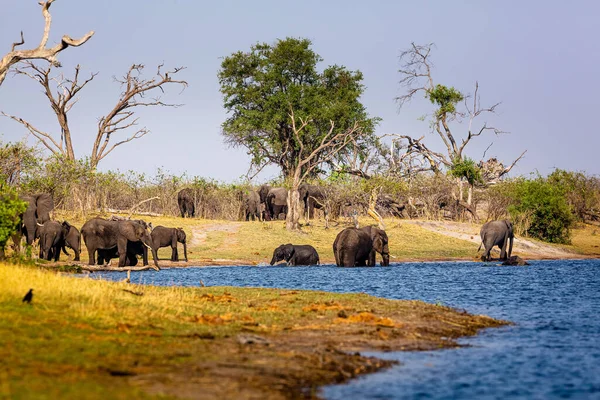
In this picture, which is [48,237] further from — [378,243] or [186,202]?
[186,202]

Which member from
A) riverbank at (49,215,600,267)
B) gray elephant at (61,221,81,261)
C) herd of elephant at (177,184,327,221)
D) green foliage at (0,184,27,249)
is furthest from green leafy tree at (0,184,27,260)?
herd of elephant at (177,184,327,221)

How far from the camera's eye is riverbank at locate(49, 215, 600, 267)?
47125 mm

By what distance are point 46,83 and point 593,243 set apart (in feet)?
142

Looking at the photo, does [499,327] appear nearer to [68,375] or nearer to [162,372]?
[162,372]

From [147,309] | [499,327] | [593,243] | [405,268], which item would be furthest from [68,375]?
[593,243]

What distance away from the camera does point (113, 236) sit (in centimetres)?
3681

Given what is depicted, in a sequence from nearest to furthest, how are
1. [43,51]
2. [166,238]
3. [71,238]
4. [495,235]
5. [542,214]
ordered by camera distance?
[43,51]
[71,238]
[166,238]
[495,235]
[542,214]

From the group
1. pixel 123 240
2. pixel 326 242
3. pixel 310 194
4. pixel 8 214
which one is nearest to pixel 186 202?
pixel 310 194

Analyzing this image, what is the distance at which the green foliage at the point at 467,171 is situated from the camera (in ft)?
222

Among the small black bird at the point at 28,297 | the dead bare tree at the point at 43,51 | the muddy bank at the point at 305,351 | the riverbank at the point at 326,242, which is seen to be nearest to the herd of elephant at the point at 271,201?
the riverbank at the point at 326,242

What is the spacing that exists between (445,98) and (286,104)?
15025 millimetres

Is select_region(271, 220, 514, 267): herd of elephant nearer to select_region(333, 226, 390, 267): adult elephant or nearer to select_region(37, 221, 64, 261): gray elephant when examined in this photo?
select_region(333, 226, 390, 267): adult elephant

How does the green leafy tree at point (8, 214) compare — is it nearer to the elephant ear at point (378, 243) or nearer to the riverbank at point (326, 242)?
the riverbank at point (326, 242)

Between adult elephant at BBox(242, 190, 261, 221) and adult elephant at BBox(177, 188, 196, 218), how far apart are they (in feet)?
13.8
